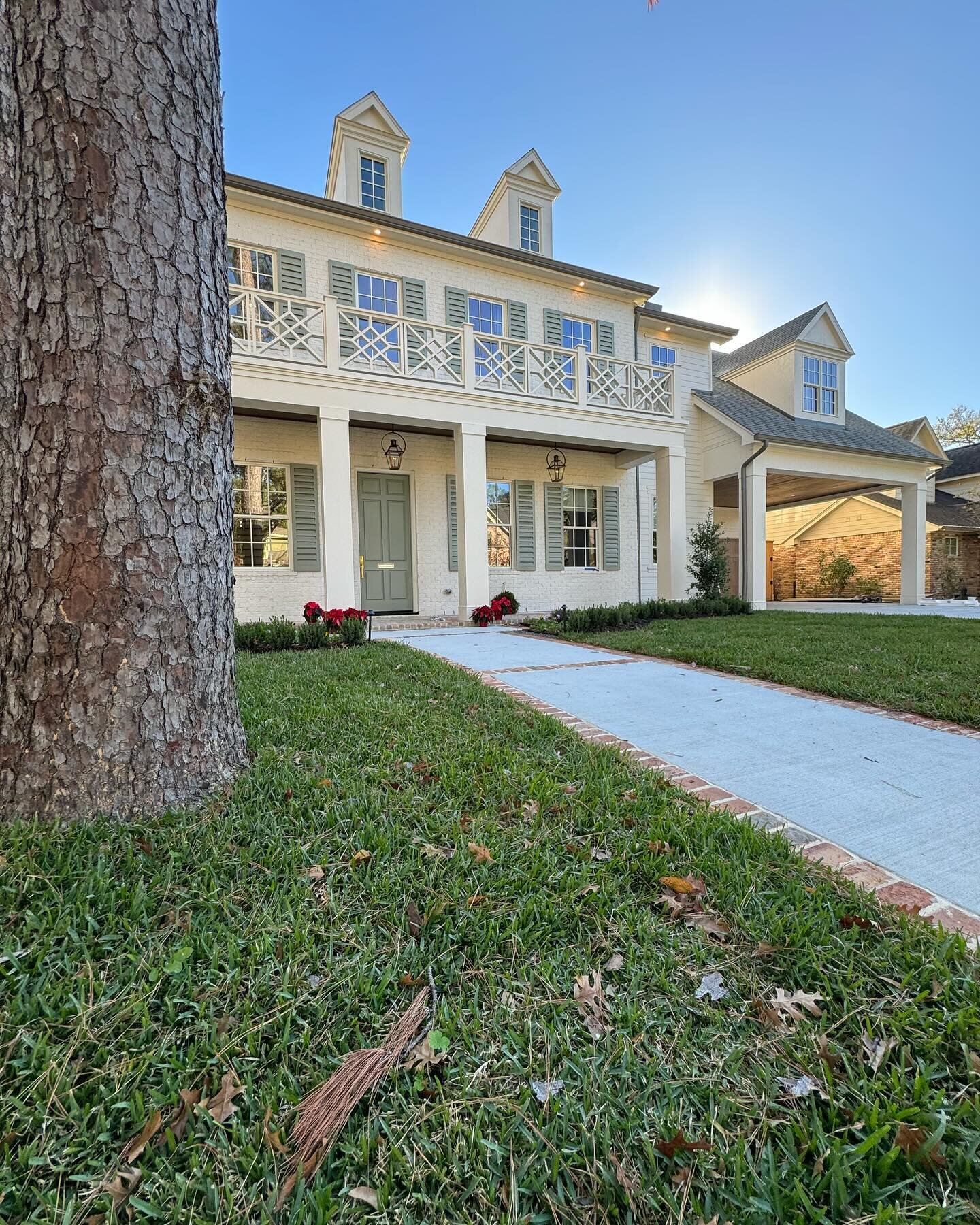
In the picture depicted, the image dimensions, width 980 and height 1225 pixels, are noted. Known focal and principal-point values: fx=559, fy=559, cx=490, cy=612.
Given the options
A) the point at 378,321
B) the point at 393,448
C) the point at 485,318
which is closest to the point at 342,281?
the point at 378,321

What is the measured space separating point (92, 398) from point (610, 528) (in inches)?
451

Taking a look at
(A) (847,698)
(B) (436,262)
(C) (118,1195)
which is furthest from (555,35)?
(C) (118,1195)

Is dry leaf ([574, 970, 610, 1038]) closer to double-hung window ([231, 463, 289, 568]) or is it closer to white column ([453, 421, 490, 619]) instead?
white column ([453, 421, 490, 619])

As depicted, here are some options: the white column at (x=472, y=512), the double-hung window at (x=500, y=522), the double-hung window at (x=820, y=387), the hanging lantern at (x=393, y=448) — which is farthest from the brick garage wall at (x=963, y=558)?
the hanging lantern at (x=393, y=448)

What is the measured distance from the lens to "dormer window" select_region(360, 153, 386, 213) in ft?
35.5

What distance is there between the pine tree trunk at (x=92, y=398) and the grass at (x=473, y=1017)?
0.31 meters

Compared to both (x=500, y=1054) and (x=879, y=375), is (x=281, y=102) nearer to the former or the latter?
(x=500, y=1054)

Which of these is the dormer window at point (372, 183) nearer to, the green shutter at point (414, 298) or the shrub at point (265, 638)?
the green shutter at point (414, 298)

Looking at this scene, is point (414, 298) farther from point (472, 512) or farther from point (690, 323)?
point (690, 323)

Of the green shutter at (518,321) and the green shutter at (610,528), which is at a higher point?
the green shutter at (518,321)

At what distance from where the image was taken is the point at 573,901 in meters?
1.63

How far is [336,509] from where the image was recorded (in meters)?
8.41

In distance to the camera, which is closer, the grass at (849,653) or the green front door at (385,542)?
the grass at (849,653)

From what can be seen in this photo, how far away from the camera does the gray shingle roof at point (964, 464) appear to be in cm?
2031
